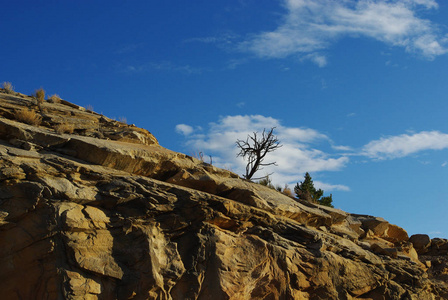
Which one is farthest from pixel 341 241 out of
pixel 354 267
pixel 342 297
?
pixel 342 297

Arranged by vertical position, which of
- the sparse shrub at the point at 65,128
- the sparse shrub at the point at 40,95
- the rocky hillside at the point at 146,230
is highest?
the sparse shrub at the point at 40,95

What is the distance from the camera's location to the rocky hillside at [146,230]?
1023 cm

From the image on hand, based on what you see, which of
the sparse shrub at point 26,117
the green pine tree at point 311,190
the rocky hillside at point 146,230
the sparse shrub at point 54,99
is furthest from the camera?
the green pine tree at point 311,190

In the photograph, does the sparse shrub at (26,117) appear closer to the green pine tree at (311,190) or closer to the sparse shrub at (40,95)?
the sparse shrub at (40,95)

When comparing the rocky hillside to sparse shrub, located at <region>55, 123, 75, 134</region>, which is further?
sparse shrub, located at <region>55, 123, 75, 134</region>

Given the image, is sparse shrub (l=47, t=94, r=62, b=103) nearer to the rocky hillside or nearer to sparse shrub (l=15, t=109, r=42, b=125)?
the rocky hillside

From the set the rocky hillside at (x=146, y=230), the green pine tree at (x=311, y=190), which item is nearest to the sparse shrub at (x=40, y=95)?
the rocky hillside at (x=146, y=230)

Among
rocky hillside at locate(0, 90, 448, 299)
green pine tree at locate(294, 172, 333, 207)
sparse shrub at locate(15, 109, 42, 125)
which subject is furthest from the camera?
green pine tree at locate(294, 172, 333, 207)

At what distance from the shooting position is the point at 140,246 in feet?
36.8

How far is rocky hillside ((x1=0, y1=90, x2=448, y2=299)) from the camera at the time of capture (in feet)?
33.6

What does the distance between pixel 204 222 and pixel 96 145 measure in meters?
3.61

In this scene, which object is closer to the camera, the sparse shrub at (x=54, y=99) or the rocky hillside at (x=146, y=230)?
the rocky hillside at (x=146, y=230)

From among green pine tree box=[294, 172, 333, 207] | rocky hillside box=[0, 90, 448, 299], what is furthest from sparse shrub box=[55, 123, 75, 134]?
green pine tree box=[294, 172, 333, 207]

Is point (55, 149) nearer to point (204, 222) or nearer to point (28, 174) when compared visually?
point (28, 174)
